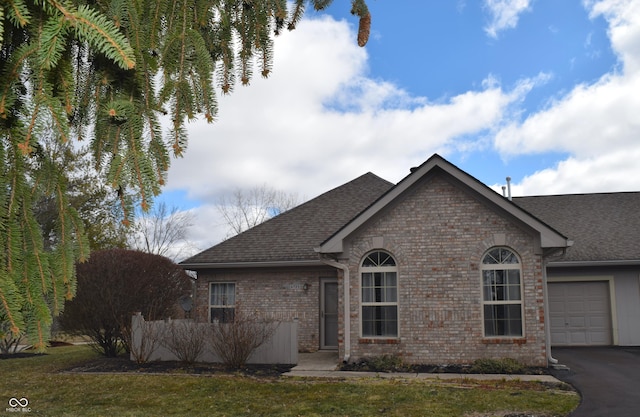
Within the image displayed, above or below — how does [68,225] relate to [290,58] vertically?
below

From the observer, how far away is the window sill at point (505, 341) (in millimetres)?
11789

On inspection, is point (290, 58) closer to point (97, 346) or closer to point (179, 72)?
point (179, 72)

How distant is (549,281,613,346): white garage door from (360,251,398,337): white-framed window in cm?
653

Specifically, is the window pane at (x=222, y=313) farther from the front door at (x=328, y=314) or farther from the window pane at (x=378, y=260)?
the window pane at (x=378, y=260)

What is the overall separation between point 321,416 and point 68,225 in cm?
549

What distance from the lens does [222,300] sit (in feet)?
53.7

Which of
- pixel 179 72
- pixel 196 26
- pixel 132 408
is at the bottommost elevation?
pixel 132 408

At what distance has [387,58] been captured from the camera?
9.73 metres

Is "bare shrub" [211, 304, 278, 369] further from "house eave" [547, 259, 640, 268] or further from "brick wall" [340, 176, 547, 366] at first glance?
"house eave" [547, 259, 640, 268]

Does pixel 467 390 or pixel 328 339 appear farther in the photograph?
pixel 328 339

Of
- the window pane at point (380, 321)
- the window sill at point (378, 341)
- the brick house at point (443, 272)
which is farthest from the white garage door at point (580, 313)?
the window sill at point (378, 341)

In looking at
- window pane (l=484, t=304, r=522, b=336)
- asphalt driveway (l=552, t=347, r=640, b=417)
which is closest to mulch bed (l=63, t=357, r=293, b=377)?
window pane (l=484, t=304, r=522, b=336)

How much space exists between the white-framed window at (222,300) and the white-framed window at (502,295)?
7.54 m

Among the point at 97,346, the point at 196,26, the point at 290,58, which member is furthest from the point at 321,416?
the point at 97,346
